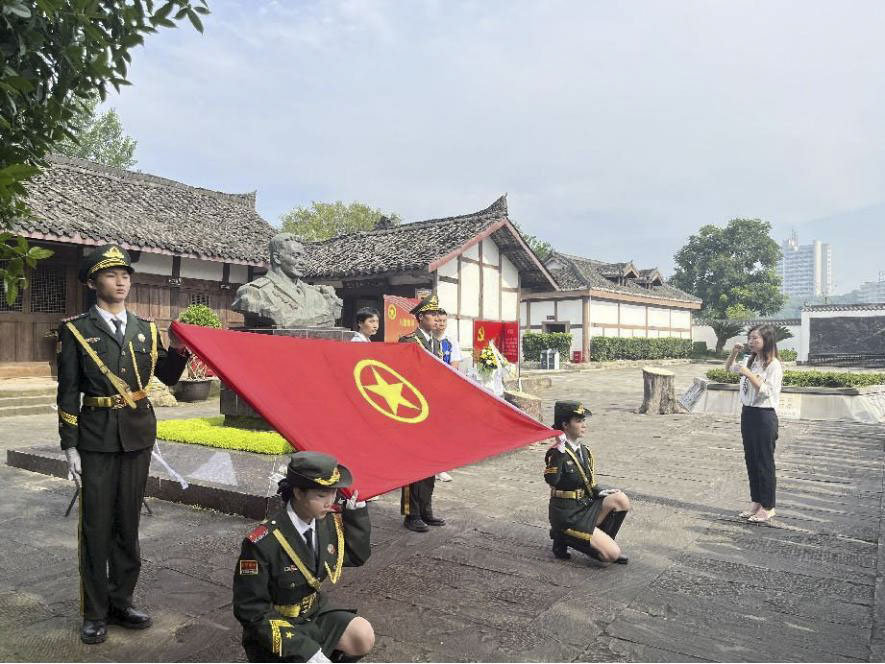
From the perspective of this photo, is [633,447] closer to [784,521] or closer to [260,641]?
[784,521]

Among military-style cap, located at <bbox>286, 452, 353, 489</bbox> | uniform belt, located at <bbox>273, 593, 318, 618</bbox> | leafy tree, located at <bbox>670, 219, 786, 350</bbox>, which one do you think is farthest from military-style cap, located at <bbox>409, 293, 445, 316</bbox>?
leafy tree, located at <bbox>670, 219, 786, 350</bbox>

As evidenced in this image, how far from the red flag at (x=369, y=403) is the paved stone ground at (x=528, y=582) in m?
0.84

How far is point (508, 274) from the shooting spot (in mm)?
21844

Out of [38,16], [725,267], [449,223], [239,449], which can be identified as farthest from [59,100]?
[725,267]

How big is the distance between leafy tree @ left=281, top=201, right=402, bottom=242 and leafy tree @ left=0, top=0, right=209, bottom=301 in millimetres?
33327

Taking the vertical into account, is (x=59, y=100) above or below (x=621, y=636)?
above

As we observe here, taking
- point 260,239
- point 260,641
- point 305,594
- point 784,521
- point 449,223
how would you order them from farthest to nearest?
point 449,223, point 260,239, point 784,521, point 305,594, point 260,641

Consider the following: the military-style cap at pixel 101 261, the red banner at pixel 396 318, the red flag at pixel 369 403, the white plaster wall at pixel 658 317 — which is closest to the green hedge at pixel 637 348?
the white plaster wall at pixel 658 317

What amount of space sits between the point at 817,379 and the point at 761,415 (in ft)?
29.4

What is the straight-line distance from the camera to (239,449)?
6980 mm

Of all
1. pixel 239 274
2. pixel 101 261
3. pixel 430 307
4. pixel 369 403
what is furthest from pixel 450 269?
pixel 101 261

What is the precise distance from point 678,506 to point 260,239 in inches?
618

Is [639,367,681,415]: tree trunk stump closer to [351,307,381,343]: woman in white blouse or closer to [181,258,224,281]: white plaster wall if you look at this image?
[351,307,381,343]: woman in white blouse

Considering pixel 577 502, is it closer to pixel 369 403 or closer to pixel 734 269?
pixel 369 403
